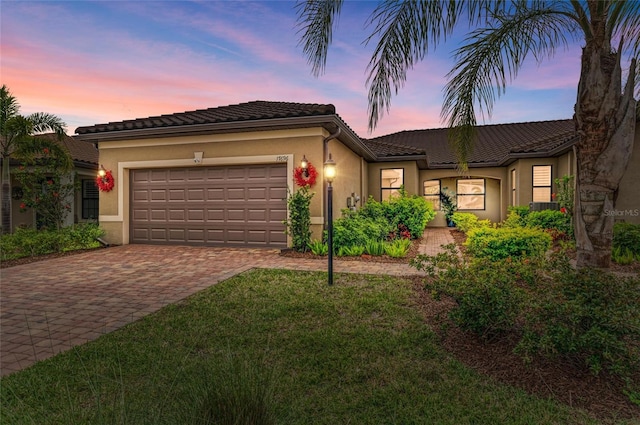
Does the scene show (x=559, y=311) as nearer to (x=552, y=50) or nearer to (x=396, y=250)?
(x=552, y=50)

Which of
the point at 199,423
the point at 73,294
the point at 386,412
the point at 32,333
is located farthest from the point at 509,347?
the point at 73,294

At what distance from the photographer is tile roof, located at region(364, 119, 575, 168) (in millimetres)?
15008

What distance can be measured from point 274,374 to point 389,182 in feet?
48.5

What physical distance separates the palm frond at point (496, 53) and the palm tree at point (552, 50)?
0.05 feet

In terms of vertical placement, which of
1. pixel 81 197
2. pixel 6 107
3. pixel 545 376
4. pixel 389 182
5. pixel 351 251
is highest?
pixel 6 107

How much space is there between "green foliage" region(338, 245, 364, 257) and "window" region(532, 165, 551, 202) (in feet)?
33.3

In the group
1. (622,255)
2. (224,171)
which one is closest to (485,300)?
(622,255)

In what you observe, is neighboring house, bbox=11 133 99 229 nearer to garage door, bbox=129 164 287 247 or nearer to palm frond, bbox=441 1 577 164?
garage door, bbox=129 164 287 247

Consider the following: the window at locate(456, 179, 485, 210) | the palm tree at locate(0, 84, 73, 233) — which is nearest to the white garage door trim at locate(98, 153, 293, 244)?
the palm tree at locate(0, 84, 73, 233)

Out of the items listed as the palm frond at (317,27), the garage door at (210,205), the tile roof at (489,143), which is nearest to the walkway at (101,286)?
the garage door at (210,205)

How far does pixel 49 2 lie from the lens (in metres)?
6.03

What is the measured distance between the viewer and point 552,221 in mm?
11273

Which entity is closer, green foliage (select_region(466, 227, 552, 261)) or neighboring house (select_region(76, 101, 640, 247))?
green foliage (select_region(466, 227, 552, 261))

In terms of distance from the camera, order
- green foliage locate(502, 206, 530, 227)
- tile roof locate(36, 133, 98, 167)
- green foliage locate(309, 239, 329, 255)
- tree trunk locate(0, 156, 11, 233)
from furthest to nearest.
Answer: tile roof locate(36, 133, 98, 167) → green foliage locate(502, 206, 530, 227) → tree trunk locate(0, 156, 11, 233) → green foliage locate(309, 239, 329, 255)
